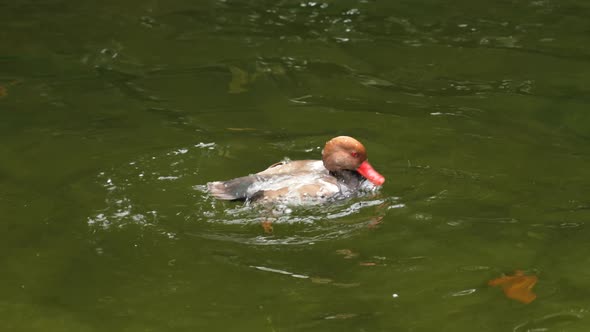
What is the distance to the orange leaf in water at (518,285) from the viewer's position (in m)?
5.80

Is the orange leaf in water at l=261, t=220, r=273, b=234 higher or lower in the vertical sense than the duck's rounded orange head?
lower

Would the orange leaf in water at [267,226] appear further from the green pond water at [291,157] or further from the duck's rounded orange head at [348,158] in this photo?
the duck's rounded orange head at [348,158]

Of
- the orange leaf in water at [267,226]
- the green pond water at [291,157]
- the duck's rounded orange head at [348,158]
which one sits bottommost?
the orange leaf in water at [267,226]

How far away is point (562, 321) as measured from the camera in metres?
5.51

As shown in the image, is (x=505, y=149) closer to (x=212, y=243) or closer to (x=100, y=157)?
(x=212, y=243)

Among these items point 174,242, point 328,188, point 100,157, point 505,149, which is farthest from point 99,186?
point 505,149

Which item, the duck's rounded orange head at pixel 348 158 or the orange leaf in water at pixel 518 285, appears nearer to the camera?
the orange leaf in water at pixel 518 285

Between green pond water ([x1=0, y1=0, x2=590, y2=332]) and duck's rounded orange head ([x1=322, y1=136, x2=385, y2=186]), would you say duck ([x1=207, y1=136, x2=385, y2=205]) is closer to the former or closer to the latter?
duck's rounded orange head ([x1=322, y1=136, x2=385, y2=186])

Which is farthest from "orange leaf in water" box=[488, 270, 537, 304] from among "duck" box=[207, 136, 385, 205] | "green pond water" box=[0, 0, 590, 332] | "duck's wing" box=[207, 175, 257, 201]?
"duck's wing" box=[207, 175, 257, 201]

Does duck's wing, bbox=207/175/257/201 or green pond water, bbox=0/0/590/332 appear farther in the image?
duck's wing, bbox=207/175/257/201

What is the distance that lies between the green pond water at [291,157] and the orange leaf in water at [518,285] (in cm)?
6

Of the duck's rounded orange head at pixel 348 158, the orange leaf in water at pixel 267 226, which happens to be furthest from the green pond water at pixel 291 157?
the duck's rounded orange head at pixel 348 158

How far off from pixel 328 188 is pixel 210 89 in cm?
282

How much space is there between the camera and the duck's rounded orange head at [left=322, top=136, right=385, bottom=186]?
24.5 ft
